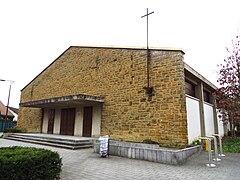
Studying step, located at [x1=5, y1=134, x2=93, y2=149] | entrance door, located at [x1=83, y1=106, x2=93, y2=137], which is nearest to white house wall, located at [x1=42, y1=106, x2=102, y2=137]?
entrance door, located at [x1=83, y1=106, x2=93, y2=137]

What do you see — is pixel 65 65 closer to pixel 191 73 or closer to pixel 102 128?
pixel 102 128

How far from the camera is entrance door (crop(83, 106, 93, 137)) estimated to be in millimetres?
12337

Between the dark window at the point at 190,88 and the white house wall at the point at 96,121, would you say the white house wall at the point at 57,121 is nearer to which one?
the white house wall at the point at 96,121

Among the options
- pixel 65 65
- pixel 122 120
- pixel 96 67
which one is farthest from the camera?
pixel 65 65

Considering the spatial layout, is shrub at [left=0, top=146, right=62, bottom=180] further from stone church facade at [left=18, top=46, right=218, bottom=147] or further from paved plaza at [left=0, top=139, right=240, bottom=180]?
stone church facade at [left=18, top=46, right=218, bottom=147]

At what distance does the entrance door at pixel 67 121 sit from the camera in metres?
13.6

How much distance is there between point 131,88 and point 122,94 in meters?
0.72

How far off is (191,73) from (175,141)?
378 cm

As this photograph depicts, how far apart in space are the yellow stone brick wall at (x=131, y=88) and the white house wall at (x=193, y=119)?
3.23ft

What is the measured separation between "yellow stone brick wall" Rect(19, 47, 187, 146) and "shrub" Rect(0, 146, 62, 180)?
5745mm

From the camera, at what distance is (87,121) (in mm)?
12594

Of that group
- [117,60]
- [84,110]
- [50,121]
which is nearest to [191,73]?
[117,60]

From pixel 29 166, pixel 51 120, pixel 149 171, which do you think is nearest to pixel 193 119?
pixel 149 171

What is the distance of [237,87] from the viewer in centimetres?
1085
